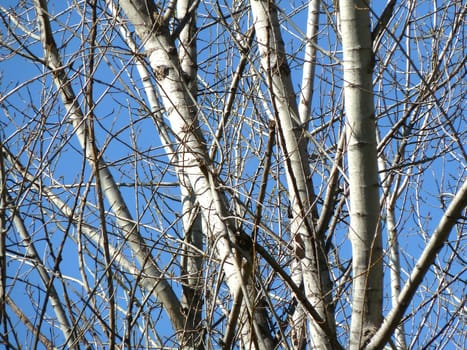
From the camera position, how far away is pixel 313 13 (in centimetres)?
520

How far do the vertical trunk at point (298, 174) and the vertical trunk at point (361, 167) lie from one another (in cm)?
24

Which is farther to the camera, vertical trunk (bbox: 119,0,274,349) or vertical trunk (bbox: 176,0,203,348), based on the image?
vertical trunk (bbox: 176,0,203,348)

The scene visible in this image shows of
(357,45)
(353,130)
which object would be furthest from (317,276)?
(357,45)

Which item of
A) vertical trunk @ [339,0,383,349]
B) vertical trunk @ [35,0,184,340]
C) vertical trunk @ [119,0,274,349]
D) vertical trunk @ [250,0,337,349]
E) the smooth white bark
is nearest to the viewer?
the smooth white bark

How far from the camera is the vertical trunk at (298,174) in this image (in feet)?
10.3

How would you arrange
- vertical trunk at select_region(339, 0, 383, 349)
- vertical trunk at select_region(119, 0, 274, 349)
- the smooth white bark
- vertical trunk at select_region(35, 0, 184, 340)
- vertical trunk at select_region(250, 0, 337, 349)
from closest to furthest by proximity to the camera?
the smooth white bark, vertical trunk at select_region(339, 0, 383, 349), vertical trunk at select_region(250, 0, 337, 349), vertical trunk at select_region(119, 0, 274, 349), vertical trunk at select_region(35, 0, 184, 340)

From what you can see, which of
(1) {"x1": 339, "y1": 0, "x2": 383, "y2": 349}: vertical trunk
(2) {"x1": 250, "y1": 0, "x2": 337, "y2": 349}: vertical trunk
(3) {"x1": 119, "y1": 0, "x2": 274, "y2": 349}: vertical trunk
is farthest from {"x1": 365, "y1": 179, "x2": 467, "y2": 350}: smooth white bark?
(3) {"x1": 119, "y1": 0, "x2": 274, "y2": 349}: vertical trunk

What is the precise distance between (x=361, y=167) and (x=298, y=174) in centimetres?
70

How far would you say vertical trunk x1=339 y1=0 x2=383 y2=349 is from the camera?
280 centimetres

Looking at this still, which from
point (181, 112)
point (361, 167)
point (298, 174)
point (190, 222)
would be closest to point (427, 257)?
point (361, 167)

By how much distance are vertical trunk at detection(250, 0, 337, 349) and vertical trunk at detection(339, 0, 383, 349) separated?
243mm

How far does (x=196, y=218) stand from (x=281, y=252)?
2.73ft

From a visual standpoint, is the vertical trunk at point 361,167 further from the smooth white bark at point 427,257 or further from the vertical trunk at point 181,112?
the vertical trunk at point 181,112

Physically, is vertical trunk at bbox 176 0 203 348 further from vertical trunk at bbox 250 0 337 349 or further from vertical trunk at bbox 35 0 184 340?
vertical trunk at bbox 250 0 337 349
